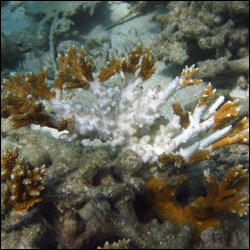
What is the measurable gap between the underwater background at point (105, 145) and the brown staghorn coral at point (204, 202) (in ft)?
0.29

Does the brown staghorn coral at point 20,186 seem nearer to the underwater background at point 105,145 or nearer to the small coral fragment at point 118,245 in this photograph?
the underwater background at point 105,145

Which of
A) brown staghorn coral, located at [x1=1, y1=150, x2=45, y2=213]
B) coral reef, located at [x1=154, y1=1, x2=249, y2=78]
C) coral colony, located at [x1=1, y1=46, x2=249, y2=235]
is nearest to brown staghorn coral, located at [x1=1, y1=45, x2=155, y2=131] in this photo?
coral colony, located at [x1=1, y1=46, x2=249, y2=235]

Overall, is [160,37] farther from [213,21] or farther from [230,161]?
[230,161]

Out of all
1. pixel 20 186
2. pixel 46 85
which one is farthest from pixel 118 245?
pixel 46 85

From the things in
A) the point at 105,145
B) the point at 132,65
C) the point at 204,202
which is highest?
the point at 132,65

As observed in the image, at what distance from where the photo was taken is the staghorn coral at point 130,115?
3146 mm

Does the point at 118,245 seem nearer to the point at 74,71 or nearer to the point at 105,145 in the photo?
the point at 105,145

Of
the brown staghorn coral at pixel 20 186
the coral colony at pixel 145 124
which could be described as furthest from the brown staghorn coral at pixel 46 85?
the brown staghorn coral at pixel 20 186

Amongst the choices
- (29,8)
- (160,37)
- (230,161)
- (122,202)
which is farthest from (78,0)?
(122,202)

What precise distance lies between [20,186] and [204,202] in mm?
1819

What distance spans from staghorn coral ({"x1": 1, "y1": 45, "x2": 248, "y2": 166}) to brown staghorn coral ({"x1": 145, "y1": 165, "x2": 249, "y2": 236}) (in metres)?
0.30

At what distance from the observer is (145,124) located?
326 centimetres

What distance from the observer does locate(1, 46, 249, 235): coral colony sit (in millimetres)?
3156

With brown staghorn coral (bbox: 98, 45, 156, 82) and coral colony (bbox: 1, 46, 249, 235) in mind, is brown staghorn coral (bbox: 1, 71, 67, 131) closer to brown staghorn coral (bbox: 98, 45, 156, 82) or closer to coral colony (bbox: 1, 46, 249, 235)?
coral colony (bbox: 1, 46, 249, 235)
